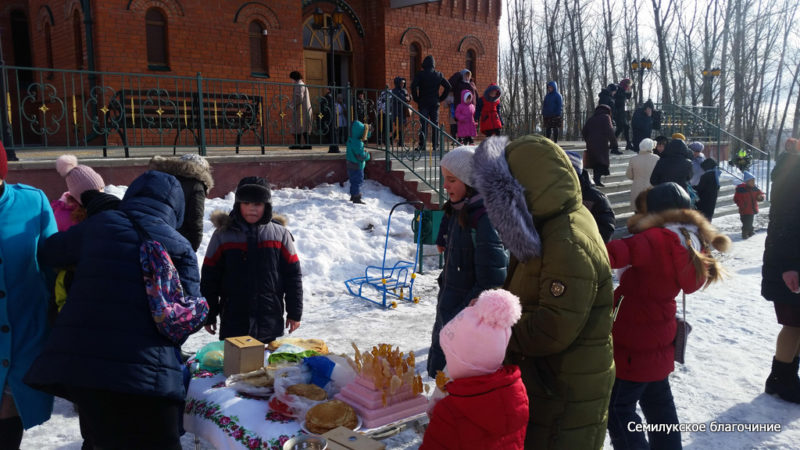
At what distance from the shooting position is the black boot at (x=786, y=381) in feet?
12.8

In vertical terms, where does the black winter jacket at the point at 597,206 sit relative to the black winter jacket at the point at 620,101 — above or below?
below

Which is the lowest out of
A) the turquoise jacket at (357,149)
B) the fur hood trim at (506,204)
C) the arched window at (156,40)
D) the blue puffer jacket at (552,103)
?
the fur hood trim at (506,204)

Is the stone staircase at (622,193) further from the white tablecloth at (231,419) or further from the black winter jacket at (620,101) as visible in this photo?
the white tablecloth at (231,419)

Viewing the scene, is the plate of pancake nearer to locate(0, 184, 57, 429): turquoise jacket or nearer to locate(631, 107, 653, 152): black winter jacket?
locate(0, 184, 57, 429): turquoise jacket

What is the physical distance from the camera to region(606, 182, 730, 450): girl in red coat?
2637mm

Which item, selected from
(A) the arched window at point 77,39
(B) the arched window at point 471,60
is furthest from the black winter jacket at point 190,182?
(B) the arched window at point 471,60

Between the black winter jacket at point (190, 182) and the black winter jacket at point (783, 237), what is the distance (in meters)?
4.01

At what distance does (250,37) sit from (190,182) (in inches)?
435

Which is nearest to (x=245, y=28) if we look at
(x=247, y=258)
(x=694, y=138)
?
(x=247, y=258)

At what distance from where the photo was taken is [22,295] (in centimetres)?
254

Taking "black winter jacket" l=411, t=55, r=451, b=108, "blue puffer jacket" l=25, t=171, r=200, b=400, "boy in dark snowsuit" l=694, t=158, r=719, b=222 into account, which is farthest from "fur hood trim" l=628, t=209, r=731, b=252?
"black winter jacket" l=411, t=55, r=451, b=108

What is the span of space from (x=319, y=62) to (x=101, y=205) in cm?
1443

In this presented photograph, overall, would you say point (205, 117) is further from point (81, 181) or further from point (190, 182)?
point (81, 181)

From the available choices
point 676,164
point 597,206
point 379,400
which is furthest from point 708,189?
point 379,400
